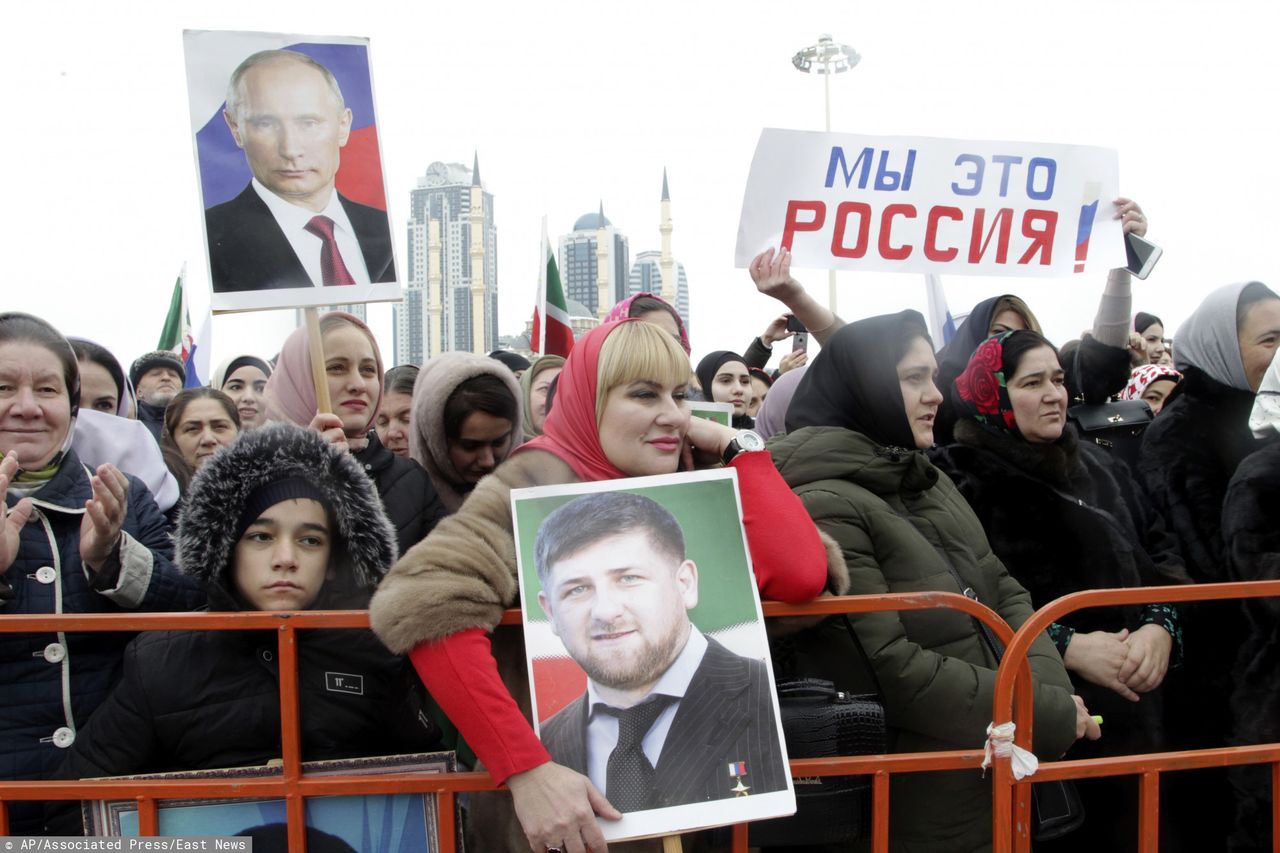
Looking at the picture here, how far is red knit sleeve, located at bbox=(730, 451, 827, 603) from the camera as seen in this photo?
2.19 meters

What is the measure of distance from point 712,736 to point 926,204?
2.51m

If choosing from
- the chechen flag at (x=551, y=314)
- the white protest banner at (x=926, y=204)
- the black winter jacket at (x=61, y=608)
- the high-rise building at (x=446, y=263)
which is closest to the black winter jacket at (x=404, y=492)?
the black winter jacket at (x=61, y=608)

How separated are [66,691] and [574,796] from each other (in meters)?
1.45

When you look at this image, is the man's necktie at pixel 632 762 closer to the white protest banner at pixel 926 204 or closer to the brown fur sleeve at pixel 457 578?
the brown fur sleeve at pixel 457 578

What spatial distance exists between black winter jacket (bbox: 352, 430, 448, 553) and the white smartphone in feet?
9.94

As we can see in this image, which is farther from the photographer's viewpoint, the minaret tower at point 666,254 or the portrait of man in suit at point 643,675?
the minaret tower at point 666,254

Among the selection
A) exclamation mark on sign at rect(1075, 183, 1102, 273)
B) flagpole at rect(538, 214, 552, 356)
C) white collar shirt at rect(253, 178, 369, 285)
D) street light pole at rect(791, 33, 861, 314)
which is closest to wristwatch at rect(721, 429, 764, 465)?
white collar shirt at rect(253, 178, 369, 285)

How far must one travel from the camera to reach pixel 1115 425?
4.20 m

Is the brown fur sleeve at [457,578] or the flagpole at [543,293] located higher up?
the flagpole at [543,293]

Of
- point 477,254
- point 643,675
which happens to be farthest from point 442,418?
point 477,254

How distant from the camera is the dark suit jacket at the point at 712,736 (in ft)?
6.62

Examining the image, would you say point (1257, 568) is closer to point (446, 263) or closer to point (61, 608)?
point (61, 608)

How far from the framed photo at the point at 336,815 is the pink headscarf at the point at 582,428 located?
2.47ft

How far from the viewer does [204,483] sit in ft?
7.78
